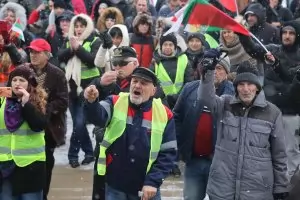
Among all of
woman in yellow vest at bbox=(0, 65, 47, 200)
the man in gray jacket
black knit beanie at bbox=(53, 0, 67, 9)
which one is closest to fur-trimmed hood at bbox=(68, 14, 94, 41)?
black knit beanie at bbox=(53, 0, 67, 9)

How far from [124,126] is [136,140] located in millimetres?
158

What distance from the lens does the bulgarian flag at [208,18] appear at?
239 inches

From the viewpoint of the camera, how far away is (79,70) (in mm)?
9594

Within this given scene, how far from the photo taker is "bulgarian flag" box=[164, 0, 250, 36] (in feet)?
19.9

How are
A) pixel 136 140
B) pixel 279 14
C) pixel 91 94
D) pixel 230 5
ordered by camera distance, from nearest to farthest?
1. pixel 91 94
2. pixel 136 140
3. pixel 230 5
4. pixel 279 14

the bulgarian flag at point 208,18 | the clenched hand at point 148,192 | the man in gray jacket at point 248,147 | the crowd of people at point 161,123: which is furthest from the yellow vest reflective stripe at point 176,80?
the clenched hand at point 148,192

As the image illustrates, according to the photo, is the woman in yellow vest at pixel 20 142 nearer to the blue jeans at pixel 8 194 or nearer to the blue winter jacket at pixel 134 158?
the blue jeans at pixel 8 194

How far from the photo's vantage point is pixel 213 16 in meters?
6.11

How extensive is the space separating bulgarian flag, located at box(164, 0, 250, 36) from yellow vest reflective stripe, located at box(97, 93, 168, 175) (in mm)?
880

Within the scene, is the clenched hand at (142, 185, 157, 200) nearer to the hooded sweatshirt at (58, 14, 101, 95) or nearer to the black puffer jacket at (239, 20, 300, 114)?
the black puffer jacket at (239, 20, 300, 114)

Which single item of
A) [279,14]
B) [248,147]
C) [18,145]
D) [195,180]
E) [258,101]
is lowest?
[195,180]

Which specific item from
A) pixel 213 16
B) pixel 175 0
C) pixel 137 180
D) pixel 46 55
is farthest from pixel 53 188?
pixel 175 0

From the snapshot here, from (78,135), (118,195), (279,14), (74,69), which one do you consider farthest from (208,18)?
(279,14)

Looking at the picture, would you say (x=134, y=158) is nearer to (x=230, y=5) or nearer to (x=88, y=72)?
(x=230, y=5)
